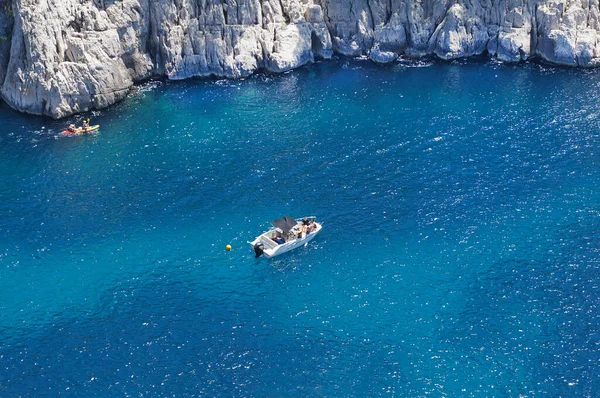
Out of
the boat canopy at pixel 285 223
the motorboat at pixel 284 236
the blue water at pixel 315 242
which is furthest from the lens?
the boat canopy at pixel 285 223

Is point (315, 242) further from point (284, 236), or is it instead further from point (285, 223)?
point (285, 223)

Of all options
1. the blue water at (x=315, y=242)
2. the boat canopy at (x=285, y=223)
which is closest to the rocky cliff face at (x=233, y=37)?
the blue water at (x=315, y=242)

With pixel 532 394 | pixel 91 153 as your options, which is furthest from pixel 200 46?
pixel 532 394

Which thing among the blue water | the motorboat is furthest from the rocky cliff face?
the motorboat

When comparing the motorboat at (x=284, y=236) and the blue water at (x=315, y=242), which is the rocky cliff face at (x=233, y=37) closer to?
the blue water at (x=315, y=242)

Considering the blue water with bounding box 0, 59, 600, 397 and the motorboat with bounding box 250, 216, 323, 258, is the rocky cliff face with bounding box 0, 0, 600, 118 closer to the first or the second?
the blue water with bounding box 0, 59, 600, 397
